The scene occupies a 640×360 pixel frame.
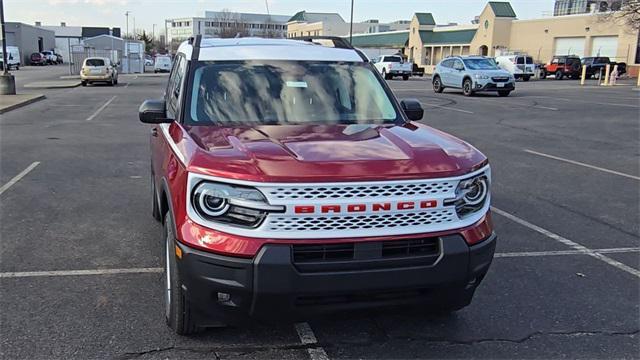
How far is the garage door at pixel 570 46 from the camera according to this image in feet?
192

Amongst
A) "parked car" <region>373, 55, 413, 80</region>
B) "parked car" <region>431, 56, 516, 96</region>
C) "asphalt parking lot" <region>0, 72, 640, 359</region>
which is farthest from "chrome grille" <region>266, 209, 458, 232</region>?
"parked car" <region>373, 55, 413, 80</region>

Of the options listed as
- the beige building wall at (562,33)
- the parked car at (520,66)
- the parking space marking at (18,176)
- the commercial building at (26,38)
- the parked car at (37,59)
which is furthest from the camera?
the commercial building at (26,38)

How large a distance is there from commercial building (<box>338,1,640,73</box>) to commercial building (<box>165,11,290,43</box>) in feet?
88.8

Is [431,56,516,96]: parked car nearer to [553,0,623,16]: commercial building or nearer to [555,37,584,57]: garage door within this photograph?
[555,37,584,57]: garage door

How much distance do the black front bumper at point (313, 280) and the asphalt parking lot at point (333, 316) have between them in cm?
20

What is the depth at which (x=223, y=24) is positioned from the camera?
9338 centimetres

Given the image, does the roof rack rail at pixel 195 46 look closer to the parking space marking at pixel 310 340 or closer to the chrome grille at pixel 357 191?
the chrome grille at pixel 357 191

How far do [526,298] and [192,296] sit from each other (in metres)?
2.55

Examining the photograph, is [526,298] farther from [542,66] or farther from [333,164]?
[542,66]

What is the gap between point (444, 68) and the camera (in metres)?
28.4

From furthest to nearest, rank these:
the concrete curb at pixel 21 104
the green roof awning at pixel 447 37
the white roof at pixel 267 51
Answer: the green roof awning at pixel 447 37 → the concrete curb at pixel 21 104 → the white roof at pixel 267 51

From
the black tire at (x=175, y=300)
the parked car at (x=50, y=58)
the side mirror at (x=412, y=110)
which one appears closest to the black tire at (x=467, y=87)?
the side mirror at (x=412, y=110)

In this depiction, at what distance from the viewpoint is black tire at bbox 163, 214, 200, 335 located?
11.0 ft

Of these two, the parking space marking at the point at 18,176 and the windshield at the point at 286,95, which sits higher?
the windshield at the point at 286,95
